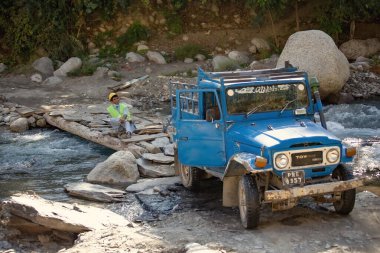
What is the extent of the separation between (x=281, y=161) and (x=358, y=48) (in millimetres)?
17033

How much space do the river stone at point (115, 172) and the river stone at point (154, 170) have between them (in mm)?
210

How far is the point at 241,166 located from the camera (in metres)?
8.07

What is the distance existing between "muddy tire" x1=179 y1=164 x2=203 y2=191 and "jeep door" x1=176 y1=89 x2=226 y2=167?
63cm

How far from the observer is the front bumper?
759 centimetres

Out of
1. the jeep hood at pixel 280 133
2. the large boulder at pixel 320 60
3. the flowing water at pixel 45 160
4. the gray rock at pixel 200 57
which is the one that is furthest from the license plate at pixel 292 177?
the gray rock at pixel 200 57

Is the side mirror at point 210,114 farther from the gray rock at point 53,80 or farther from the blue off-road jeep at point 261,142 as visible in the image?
the gray rock at point 53,80

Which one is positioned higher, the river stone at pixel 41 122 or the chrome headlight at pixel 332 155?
the chrome headlight at pixel 332 155

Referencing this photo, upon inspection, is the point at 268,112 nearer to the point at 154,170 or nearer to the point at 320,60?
the point at 154,170

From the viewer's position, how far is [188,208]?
31.1 feet

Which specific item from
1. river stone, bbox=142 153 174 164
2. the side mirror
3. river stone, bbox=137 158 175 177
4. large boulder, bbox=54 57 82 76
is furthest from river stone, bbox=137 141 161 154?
large boulder, bbox=54 57 82 76

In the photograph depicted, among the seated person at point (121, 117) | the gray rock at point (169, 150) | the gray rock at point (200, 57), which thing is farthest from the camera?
the gray rock at point (200, 57)

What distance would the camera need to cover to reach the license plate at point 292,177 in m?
7.82

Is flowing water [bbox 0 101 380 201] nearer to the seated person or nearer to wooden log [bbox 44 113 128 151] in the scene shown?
wooden log [bbox 44 113 128 151]

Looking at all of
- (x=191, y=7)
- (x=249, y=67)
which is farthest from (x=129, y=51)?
(x=249, y=67)
